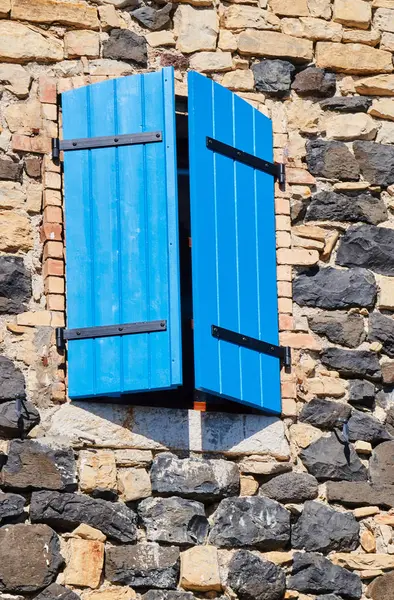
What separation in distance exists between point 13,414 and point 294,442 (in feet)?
4.28

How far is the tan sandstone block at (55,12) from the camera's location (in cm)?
934

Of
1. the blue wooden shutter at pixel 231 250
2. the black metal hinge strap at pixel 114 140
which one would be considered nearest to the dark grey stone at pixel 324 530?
the blue wooden shutter at pixel 231 250

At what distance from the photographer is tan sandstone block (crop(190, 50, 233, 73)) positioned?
9.48 m

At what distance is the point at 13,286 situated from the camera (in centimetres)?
880

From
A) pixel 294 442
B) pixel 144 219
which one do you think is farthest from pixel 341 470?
pixel 144 219

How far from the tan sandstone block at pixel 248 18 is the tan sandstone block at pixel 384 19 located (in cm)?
52

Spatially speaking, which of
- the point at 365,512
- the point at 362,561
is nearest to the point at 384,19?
the point at 365,512

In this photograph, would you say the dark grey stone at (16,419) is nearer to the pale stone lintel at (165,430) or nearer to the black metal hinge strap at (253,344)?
the pale stone lintel at (165,430)

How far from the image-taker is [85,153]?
898 cm

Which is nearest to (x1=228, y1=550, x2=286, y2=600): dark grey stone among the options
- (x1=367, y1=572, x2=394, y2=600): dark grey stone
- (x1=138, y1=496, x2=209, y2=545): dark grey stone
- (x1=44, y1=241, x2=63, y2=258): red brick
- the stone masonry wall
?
the stone masonry wall

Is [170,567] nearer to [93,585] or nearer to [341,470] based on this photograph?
[93,585]

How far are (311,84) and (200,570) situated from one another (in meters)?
2.56

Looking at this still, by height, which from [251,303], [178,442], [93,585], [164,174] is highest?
[164,174]

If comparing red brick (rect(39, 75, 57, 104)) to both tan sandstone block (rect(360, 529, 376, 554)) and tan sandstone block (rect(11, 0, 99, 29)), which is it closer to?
tan sandstone block (rect(11, 0, 99, 29))
